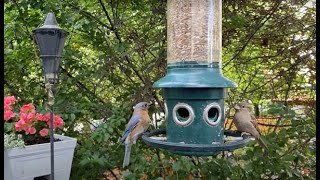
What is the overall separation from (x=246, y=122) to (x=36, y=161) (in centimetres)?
94

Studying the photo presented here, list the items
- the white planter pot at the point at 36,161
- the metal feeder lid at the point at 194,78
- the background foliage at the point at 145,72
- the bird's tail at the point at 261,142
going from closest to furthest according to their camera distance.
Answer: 1. the metal feeder lid at the point at 194,78
2. the white planter pot at the point at 36,161
3. the bird's tail at the point at 261,142
4. the background foliage at the point at 145,72

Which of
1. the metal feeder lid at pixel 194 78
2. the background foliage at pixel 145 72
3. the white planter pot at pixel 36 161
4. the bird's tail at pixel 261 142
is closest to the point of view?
the metal feeder lid at pixel 194 78

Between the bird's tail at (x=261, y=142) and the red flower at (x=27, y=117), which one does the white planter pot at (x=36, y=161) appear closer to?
the red flower at (x=27, y=117)

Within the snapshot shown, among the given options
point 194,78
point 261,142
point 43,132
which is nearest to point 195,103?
point 194,78

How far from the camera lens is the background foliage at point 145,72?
6.85ft

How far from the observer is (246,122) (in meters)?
1.82

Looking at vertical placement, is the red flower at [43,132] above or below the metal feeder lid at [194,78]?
below

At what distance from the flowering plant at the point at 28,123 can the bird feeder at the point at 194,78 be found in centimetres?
54

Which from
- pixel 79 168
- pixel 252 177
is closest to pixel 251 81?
pixel 252 177

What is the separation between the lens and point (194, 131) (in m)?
1.69

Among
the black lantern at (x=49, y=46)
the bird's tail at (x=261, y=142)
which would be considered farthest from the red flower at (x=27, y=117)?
the bird's tail at (x=261, y=142)

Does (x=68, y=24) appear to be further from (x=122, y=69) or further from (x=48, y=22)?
(x=48, y=22)

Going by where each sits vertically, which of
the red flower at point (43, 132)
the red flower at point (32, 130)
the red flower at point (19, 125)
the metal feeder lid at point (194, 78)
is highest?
the metal feeder lid at point (194, 78)

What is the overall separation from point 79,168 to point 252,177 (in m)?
0.99
